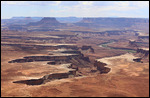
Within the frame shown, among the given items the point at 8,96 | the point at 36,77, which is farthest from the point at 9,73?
the point at 8,96

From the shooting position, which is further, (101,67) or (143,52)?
(143,52)

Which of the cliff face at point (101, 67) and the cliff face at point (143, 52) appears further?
the cliff face at point (143, 52)

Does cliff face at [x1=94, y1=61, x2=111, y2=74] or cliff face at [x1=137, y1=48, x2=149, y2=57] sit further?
cliff face at [x1=137, y1=48, x2=149, y2=57]

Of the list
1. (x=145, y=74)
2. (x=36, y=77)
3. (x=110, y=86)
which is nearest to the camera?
(x=110, y=86)

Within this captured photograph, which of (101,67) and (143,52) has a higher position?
(101,67)

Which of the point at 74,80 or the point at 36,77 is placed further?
the point at 36,77

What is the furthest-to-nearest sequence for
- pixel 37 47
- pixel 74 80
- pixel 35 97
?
1. pixel 37 47
2. pixel 74 80
3. pixel 35 97

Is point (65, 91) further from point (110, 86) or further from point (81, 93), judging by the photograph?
point (110, 86)

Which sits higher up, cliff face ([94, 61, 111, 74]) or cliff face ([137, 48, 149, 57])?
cliff face ([94, 61, 111, 74])

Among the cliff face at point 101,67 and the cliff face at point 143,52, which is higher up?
the cliff face at point 101,67
